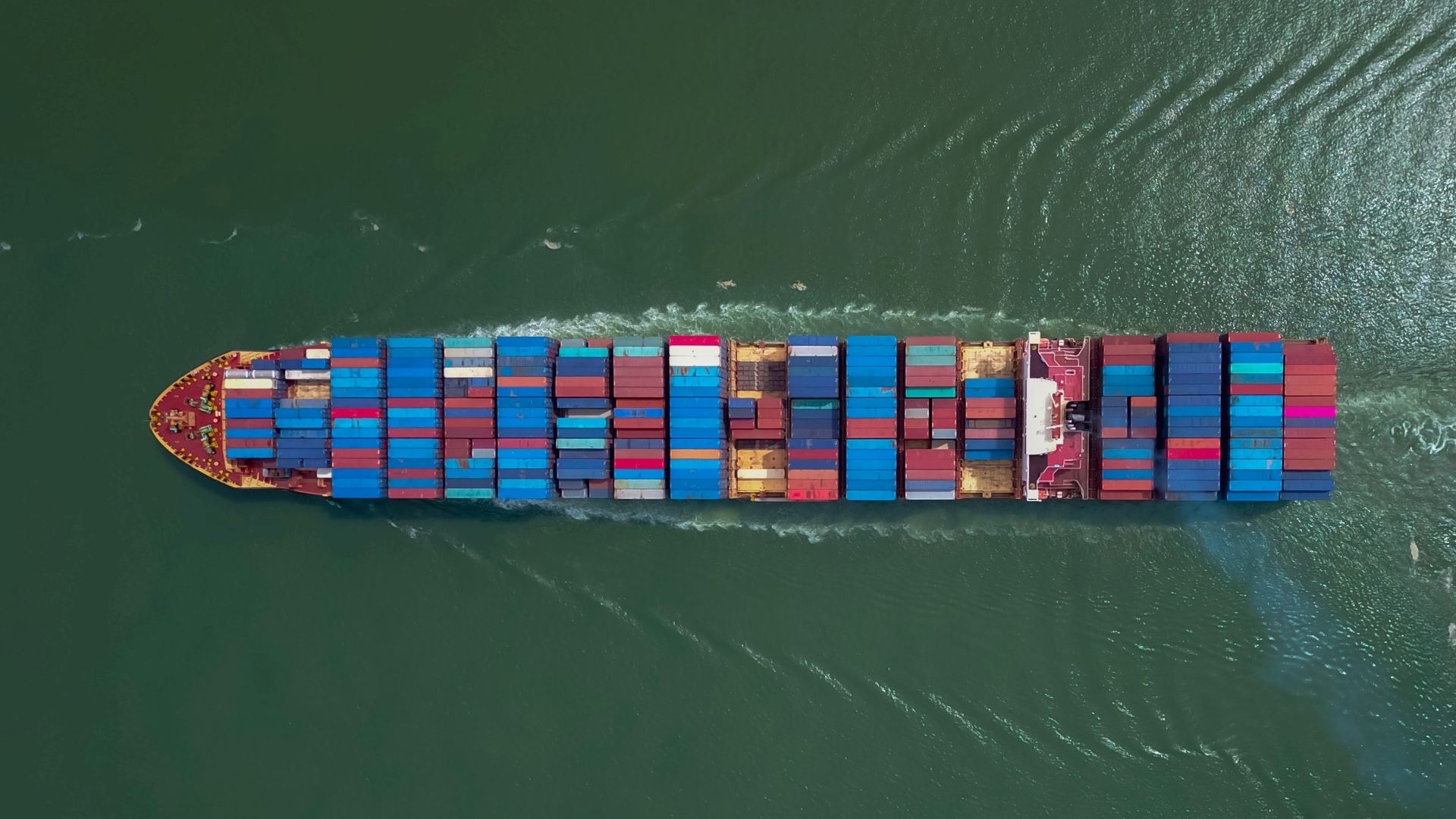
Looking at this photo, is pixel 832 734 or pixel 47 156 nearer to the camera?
pixel 832 734

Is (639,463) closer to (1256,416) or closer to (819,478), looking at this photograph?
(819,478)

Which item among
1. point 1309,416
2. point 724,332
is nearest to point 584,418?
point 724,332

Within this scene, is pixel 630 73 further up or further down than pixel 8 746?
further up

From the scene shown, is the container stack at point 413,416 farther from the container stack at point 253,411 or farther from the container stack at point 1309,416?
the container stack at point 1309,416

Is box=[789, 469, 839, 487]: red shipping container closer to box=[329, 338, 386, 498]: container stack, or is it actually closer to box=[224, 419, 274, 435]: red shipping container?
box=[329, 338, 386, 498]: container stack

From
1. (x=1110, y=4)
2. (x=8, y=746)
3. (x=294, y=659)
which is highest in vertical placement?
(x=1110, y=4)

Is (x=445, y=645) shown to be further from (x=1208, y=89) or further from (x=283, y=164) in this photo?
(x=1208, y=89)

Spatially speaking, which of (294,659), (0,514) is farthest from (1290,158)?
(0,514)
